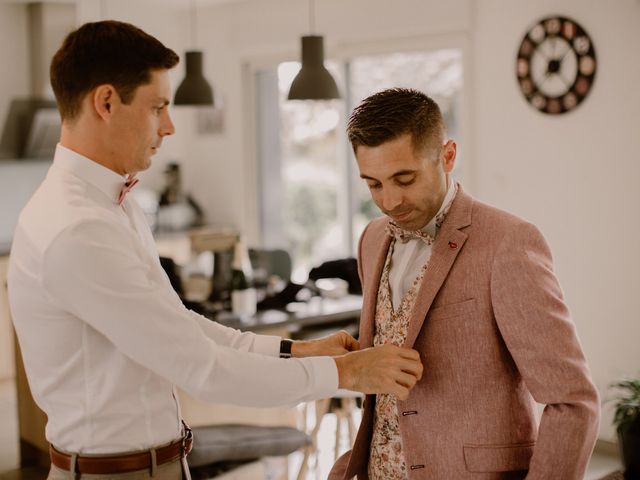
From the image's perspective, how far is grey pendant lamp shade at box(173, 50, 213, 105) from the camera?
514 centimetres

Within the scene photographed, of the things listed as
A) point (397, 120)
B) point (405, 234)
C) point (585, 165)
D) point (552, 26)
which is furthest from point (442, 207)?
point (552, 26)

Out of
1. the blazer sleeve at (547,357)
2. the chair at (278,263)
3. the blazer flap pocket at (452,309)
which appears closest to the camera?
the blazer sleeve at (547,357)

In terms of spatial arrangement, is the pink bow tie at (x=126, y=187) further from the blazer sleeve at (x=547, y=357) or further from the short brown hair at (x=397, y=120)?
the blazer sleeve at (x=547, y=357)

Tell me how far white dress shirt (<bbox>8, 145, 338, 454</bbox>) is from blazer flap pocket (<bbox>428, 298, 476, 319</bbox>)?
255 mm

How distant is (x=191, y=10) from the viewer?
314 inches

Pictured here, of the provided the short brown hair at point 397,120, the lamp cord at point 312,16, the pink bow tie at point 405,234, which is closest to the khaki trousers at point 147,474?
the pink bow tie at point 405,234

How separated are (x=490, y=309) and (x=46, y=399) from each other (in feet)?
3.13

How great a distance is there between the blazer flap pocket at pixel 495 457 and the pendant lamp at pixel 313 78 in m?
2.81

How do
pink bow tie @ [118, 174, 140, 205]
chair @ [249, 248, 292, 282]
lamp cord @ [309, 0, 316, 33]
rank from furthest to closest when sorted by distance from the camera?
lamp cord @ [309, 0, 316, 33] < chair @ [249, 248, 292, 282] < pink bow tie @ [118, 174, 140, 205]

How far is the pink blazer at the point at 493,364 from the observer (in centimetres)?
155

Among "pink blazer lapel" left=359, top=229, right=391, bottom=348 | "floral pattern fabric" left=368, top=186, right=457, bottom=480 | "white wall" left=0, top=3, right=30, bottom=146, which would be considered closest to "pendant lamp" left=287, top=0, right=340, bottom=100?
"pink blazer lapel" left=359, top=229, right=391, bottom=348

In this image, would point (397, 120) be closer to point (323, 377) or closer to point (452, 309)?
point (452, 309)

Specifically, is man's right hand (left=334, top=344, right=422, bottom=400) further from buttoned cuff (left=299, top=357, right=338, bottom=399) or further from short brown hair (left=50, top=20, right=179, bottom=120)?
short brown hair (left=50, top=20, right=179, bottom=120)

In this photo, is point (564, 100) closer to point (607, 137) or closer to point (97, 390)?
point (607, 137)
